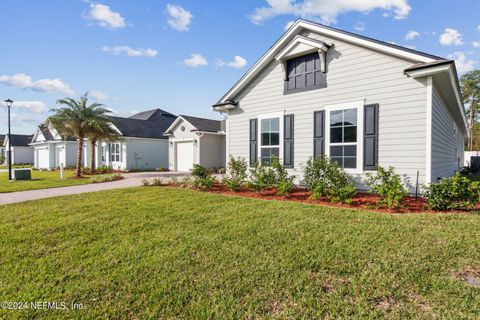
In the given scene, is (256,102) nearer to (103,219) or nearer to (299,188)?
(299,188)

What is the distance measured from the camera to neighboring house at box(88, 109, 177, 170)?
65.8 feet

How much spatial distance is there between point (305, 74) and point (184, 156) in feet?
40.8

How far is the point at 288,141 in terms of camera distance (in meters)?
9.41

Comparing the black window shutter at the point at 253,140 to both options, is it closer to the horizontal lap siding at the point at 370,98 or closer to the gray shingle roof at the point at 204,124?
the horizontal lap siding at the point at 370,98

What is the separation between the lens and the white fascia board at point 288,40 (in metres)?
6.96

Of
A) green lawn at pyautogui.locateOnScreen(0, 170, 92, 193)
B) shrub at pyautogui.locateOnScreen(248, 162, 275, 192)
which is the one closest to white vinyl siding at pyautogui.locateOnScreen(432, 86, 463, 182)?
shrub at pyautogui.locateOnScreen(248, 162, 275, 192)

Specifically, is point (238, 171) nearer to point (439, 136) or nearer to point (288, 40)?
point (288, 40)

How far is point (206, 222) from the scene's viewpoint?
17.1 ft

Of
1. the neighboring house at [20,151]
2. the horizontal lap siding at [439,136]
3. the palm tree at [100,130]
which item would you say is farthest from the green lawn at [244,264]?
the neighboring house at [20,151]

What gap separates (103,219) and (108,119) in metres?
13.8

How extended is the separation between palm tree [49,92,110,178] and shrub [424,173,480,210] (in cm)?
1753

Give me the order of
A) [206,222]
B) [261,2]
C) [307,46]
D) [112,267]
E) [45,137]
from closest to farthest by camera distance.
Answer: [112,267] < [206,222] < [307,46] < [261,2] < [45,137]

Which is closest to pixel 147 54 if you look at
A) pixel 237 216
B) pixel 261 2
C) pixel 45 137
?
pixel 261 2

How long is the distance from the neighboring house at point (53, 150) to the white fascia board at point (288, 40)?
21.0 metres
